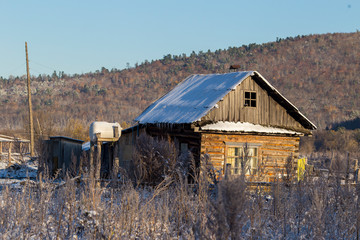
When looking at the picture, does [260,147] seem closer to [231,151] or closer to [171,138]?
[231,151]

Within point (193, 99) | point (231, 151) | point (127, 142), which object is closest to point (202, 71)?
point (127, 142)

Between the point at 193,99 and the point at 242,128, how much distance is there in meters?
2.90

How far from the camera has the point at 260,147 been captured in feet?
60.0

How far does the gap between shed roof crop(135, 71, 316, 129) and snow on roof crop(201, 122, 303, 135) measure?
Answer: 0.72 meters

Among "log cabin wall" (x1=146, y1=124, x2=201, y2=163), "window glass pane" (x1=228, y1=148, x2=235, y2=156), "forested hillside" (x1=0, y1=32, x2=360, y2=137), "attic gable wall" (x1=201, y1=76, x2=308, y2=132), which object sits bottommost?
"window glass pane" (x1=228, y1=148, x2=235, y2=156)

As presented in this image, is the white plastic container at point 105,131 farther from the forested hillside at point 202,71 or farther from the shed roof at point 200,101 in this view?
the forested hillside at point 202,71

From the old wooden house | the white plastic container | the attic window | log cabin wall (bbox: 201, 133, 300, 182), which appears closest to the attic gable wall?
the old wooden house

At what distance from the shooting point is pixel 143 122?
19.7m

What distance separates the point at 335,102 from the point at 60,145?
73952mm

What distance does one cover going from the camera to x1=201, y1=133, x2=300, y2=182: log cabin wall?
56.7ft

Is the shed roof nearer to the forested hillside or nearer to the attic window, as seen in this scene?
the attic window

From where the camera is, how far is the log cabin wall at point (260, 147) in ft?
56.7

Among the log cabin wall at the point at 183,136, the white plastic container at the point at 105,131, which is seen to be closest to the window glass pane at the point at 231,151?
the log cabin wall at the point at 183,136

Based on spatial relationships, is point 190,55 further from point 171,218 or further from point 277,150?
point 171,218
